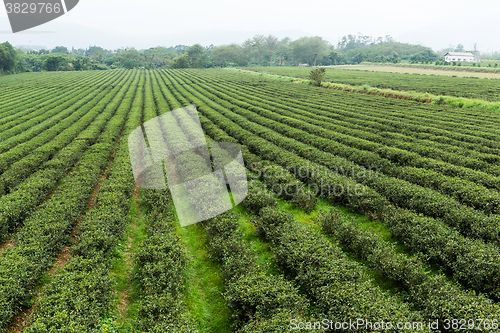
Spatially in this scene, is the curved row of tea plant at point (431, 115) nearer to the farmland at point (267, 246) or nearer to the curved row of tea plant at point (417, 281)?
the farmland at point (267, 246)

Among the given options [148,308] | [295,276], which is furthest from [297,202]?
[148,308]

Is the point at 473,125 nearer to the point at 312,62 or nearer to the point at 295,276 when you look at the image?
the point at 295,276

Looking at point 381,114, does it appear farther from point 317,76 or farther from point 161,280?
point 317,76

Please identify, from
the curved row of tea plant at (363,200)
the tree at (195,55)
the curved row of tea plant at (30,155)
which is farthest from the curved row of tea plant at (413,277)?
the tree at (195,55)

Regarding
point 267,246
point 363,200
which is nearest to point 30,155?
point 267,246

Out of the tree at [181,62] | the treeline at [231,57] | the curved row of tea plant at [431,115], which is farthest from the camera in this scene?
the tree at [181,62]

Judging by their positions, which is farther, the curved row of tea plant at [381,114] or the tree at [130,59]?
the tree at [130,59]
